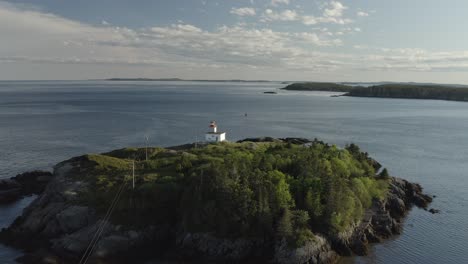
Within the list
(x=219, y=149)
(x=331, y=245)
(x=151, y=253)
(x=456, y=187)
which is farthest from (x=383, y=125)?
(x=151, y=253)

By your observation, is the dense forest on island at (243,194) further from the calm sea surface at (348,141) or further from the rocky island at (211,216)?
the calm sea surface at (348,141)

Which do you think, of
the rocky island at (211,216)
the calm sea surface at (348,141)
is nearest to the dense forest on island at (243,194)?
the rocky island at (211,216)

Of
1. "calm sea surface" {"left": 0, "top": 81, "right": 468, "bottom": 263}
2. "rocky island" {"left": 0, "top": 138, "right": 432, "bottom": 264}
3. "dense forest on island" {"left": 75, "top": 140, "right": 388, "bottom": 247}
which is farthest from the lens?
"calm sea surface" {"left": 0, "top": 81, "right": 468, "bottom": 263}

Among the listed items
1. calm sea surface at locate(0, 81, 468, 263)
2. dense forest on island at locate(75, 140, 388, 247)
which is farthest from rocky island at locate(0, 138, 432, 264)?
calm sea surface at locate(0, 81, 468, 263)

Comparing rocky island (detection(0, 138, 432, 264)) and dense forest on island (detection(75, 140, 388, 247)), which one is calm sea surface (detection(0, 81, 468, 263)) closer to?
rocky island (detection(0, 138, 432, 264))

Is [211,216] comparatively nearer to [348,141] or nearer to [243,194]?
[243,194]
